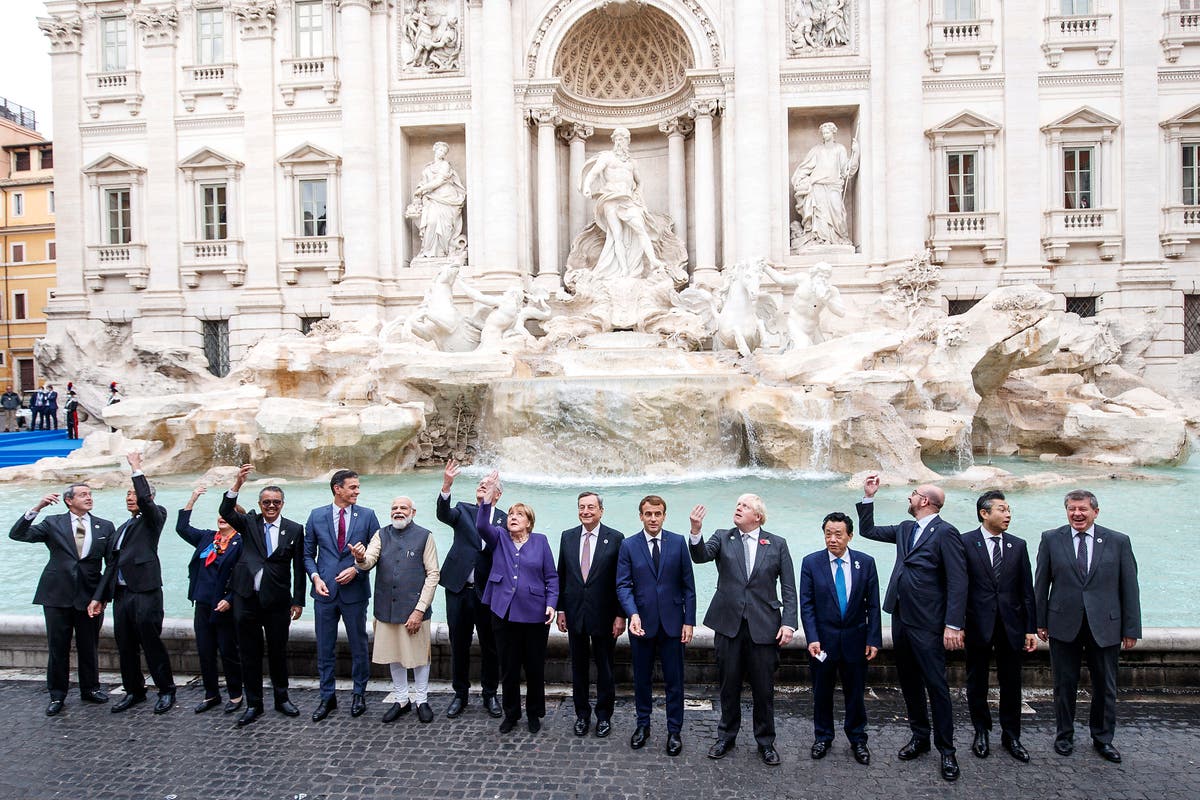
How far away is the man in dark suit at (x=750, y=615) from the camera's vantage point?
3.63 metres

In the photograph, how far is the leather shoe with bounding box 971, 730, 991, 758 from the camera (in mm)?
3578

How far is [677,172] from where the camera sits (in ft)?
61.7

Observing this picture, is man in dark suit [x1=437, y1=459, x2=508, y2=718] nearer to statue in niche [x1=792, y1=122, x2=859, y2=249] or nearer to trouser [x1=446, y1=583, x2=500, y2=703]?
trouser [x1=446, y1=583, x2=500, y2=703]

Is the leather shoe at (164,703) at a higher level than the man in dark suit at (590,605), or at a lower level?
lower

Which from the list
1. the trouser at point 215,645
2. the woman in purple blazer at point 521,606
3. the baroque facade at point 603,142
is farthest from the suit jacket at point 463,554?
the baroque facade at point 603,142

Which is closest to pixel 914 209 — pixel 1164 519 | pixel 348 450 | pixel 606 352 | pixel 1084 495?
pixel 606 352

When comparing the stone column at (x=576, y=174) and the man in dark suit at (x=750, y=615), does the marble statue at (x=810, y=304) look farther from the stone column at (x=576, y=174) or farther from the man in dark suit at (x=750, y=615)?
the man in dark suit at (x=750, y=615)

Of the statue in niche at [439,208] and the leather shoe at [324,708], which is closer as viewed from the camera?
the leather shoe at [324,708]

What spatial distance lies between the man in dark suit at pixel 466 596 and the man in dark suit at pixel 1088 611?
2726mm

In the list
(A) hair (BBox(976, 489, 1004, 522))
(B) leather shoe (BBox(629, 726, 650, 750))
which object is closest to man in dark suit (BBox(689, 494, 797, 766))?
(B) leather shoe (BBox(629, 726, 650, 750))

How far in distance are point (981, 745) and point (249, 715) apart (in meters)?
3.61

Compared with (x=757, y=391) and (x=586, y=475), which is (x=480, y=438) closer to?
(x=586, y=475)

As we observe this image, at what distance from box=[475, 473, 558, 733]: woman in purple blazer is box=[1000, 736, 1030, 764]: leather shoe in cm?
222

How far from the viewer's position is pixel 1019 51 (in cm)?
1742
